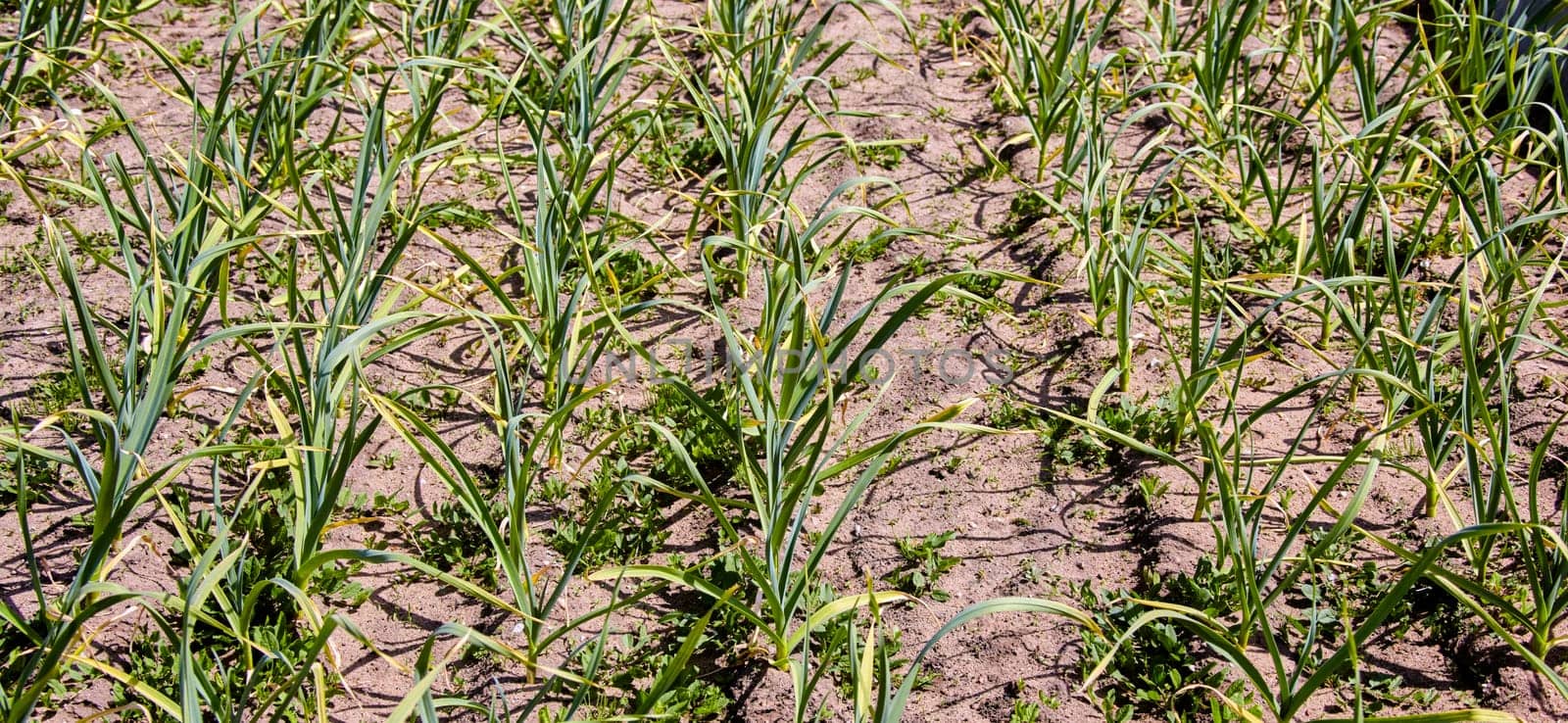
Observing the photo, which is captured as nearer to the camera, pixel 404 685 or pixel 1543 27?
pixel 404 685

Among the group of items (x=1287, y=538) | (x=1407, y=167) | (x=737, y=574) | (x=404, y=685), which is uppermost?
(x=1407, y=167)

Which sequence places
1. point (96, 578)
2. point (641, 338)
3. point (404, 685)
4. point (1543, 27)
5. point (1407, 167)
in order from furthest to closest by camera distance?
point (1543, 27)
point (1407, 167)
point (641, 338)
point (404, 685)
point (96, 578)

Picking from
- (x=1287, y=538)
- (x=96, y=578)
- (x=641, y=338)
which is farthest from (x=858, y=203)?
(x=96, y=578)

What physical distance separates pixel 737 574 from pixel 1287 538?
0.92 meters

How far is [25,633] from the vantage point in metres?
2.02

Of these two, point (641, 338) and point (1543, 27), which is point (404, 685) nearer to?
point (641, 338)

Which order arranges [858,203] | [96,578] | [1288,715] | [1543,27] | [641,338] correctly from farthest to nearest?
[1543,27] → [858,203] → [641,338] → [96,578] → [1288,715]

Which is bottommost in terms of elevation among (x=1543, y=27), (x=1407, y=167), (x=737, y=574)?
(x=737, y=574)

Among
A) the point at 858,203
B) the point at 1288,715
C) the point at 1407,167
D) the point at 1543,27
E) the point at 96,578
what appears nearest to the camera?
the point at 1288,715

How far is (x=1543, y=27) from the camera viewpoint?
11.7ft

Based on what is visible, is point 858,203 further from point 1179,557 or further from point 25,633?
point 25,633

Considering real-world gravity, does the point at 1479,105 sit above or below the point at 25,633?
above

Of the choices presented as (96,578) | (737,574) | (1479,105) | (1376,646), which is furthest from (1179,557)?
(96,578)

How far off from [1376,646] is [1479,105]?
143 cm
